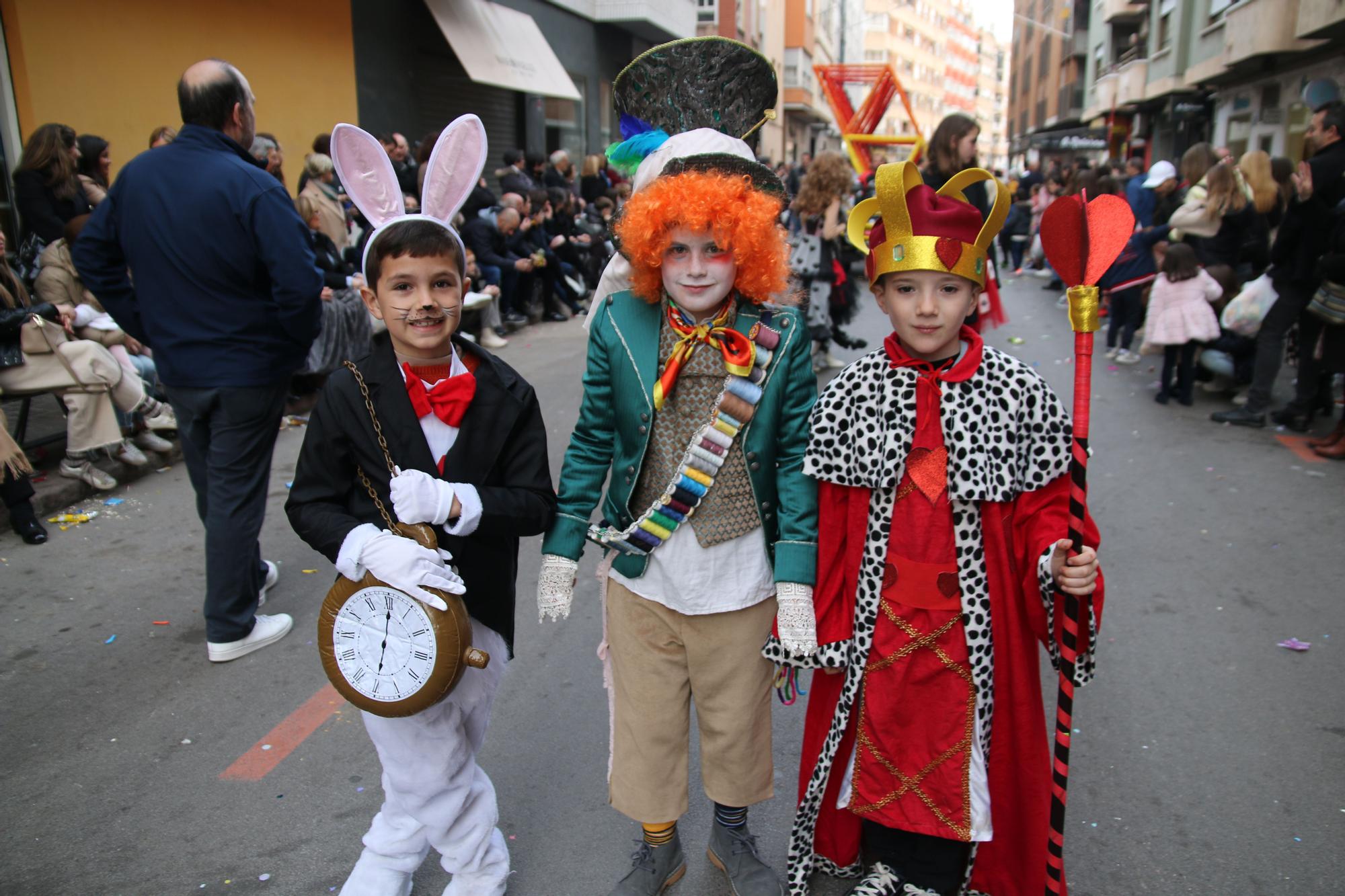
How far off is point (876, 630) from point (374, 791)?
5.65 feet

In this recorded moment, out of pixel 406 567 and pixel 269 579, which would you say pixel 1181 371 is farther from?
pixel 406 567

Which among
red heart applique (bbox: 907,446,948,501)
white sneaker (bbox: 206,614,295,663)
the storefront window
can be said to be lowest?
white sneaker (bbox: 206,614,295,663)

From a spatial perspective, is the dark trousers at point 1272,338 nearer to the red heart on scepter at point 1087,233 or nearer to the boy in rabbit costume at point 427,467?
the red heart on scepter at point 1087,233

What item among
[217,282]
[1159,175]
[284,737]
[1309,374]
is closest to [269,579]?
[284,737]

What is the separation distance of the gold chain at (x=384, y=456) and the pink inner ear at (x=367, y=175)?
0.36 meters

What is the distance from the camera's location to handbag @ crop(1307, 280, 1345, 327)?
5977 mm

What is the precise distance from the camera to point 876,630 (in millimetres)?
2201

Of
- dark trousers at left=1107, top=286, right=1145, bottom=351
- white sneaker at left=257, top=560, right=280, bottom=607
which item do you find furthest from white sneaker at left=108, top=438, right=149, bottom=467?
dark trousers at left=1107, top=286, right=1145, bottom=351

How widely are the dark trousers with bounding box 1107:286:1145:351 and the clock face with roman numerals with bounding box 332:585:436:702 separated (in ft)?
28.7

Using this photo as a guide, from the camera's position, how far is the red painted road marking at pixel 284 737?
3.06 meters

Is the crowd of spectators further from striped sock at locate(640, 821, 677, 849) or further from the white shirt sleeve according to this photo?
the white shirt sleeve

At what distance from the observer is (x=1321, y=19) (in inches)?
517

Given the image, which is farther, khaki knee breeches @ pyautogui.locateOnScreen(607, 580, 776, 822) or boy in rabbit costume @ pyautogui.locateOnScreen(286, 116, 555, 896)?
khaki knee breeches @ pyautogui.locateOnScreen(607, 580, 776, 822)

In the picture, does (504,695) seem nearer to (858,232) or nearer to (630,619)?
(630,619)
